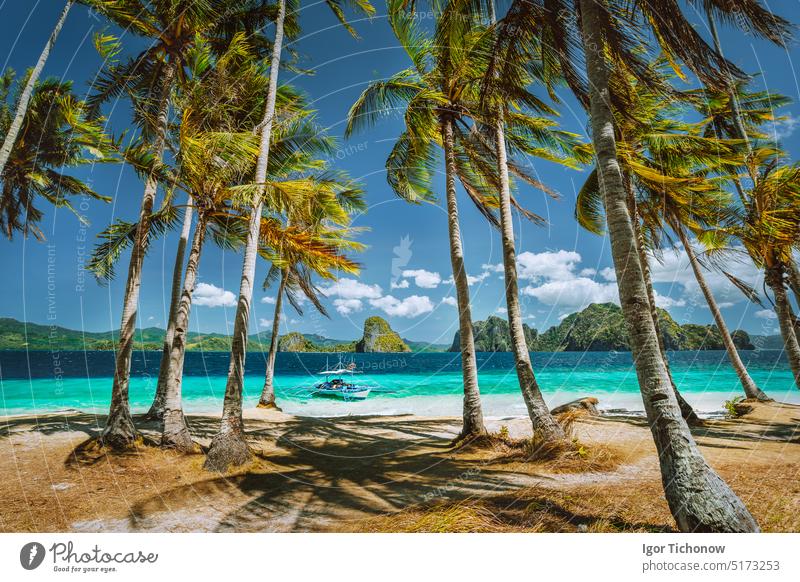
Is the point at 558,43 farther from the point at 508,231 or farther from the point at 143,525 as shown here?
the point at 143,525

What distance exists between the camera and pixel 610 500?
2668 mm

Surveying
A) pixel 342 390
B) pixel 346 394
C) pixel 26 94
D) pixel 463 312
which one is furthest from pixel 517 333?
pixel 342 390

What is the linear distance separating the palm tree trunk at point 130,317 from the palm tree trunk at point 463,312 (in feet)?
17.2

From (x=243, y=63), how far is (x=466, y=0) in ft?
15.5

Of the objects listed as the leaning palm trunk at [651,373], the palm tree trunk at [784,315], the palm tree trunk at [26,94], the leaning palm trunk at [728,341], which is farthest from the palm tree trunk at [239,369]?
the leaning palm trunk at [728,341]

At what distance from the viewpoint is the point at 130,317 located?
5691 mm

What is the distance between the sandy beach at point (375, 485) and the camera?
2.51m

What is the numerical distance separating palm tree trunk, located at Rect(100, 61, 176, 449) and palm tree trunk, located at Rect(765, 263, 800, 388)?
33.8ft

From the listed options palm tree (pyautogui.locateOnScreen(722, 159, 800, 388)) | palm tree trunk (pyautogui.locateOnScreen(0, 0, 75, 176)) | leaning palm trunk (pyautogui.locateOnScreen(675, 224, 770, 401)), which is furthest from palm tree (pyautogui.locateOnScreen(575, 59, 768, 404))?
palm tree trunk (pyautogui.locateOnScreen(0, 0, 75, 176))

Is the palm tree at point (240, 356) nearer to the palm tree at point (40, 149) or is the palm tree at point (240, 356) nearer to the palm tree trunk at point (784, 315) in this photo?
the palm tree at point (40, 149)

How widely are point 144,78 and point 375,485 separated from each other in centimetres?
897

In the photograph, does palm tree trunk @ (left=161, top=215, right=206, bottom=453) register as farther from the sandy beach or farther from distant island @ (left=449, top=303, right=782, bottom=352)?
distant island @ (left=449, top=303, right=782, bottom=352)

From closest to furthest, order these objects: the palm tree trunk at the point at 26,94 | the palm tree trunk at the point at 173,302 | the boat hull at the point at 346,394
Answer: the palm tree trunk at the point at 26,94
the palm tree trunk at the point at 173,302
the boat hull at the point at 346,394
